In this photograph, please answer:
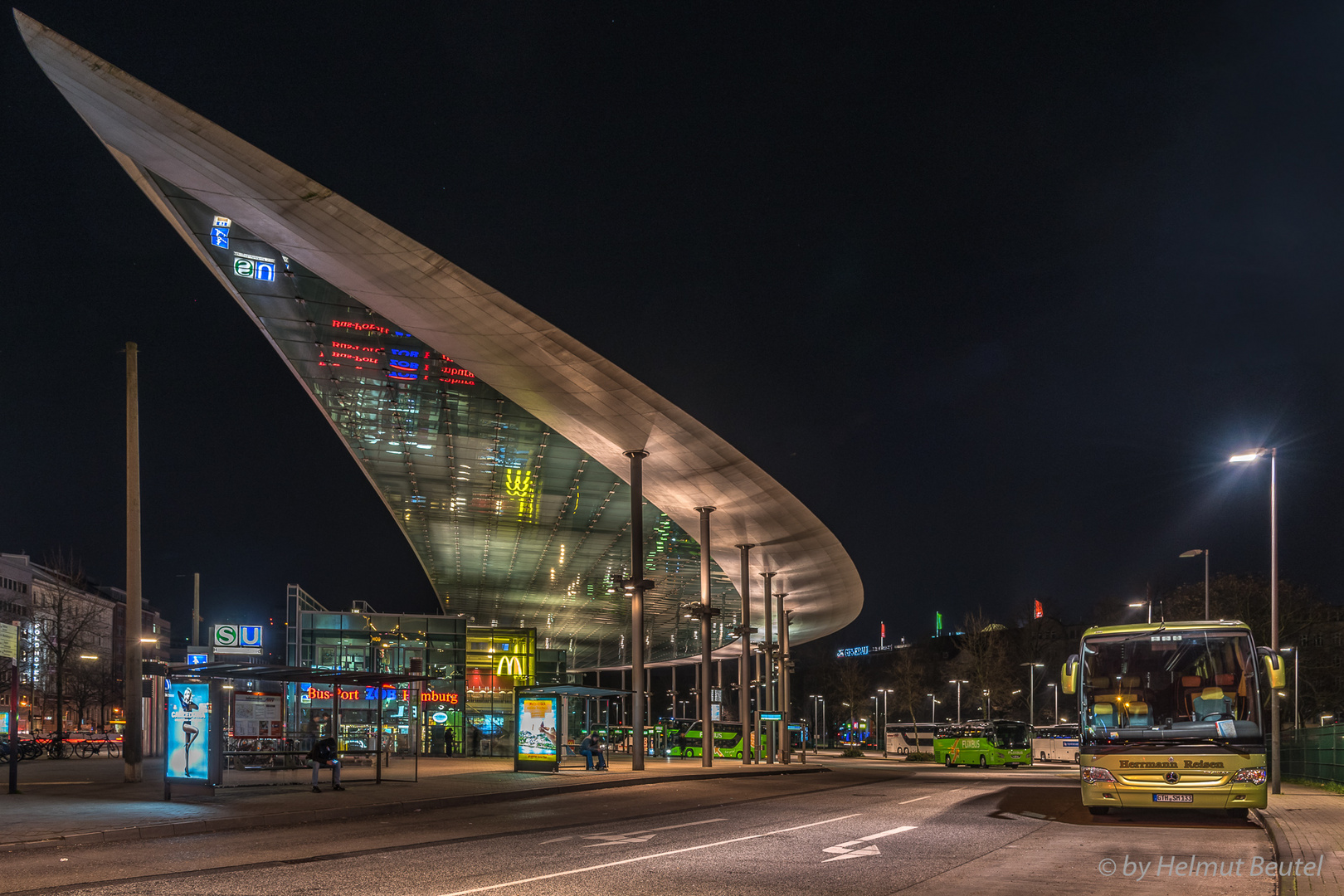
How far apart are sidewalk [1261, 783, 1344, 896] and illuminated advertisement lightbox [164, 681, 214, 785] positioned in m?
15.1

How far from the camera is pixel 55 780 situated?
23.7 meters

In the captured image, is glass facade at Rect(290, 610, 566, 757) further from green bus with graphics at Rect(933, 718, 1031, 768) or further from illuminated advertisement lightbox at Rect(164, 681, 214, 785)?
illuminated advertisement lightbox at Rect(164, 681, 214, 785)

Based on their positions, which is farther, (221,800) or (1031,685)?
(1031,685)

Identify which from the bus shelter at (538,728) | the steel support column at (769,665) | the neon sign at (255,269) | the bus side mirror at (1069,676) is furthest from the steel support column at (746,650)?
the bus side mirror at (1069,676)

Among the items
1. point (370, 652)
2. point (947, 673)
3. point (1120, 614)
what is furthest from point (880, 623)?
point (370, 652)

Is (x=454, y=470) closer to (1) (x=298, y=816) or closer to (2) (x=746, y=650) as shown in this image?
(2) (x=746, y=650)

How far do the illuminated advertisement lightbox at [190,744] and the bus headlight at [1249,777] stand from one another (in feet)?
48.9

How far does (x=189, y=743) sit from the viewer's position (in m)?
17.8

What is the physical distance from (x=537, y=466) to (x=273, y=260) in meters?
13.7

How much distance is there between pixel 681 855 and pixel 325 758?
1077 cm

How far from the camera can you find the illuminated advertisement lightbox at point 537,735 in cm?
2658

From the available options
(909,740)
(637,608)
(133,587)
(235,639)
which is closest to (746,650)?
(637,608)

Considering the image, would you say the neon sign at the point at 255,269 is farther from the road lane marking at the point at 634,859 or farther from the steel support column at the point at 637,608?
the road lane marking at the point at 634,859

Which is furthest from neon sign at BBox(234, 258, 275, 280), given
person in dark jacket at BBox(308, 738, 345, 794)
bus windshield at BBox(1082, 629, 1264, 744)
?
bus windshield at BBox(1082, 629, 1264, 744)
